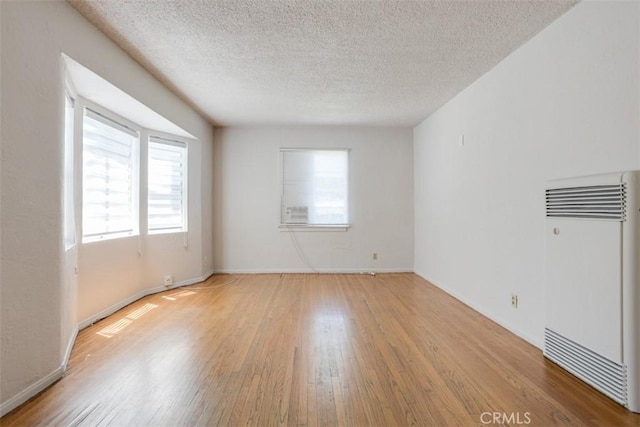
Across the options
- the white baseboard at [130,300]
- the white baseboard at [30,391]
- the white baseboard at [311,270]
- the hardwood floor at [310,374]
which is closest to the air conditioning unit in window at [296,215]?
the white baseboard at [311,270]

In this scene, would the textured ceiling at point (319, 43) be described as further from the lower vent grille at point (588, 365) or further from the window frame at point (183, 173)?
the lower vent grille at point (588, 365)

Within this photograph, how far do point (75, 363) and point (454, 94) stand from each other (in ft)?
14.6

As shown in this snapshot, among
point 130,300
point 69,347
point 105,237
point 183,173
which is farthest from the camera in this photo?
point 183,173

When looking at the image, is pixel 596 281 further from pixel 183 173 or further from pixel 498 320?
pixel 183 173

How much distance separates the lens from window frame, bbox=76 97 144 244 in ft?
9.31

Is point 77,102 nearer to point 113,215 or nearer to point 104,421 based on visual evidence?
point 113,215

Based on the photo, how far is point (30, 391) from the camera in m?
1.78

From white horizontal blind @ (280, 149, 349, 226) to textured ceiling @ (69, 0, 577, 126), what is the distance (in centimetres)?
142

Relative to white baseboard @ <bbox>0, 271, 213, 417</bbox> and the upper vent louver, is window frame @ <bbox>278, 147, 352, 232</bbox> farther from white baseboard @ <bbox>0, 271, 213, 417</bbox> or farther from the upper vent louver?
the upper vent louver

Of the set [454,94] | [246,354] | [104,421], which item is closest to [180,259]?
[246,354]

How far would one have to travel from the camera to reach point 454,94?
12.4ft

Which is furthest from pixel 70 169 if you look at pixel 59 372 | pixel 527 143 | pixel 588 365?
pixel 588 365

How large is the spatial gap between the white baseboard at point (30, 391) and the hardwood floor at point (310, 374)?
39 millimetres

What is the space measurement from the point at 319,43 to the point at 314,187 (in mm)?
2907
